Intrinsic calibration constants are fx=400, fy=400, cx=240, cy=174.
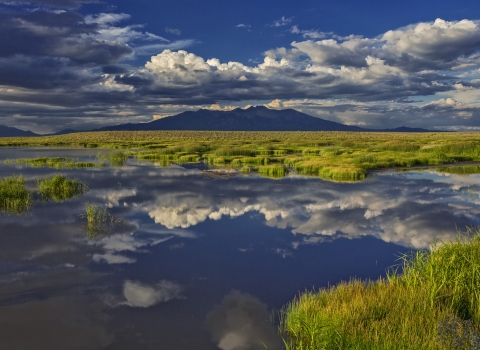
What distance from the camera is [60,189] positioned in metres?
30.3

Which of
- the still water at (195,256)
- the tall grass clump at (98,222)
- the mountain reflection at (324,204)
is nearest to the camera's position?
the still water at (195,256)

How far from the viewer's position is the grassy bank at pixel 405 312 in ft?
26.3

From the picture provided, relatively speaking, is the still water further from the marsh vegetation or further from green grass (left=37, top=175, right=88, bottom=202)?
green grass (left=37, top=175, right=88, bottom=202)

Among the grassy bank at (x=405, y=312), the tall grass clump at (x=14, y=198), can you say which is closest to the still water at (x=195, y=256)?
the tall grass clump at (x=14, y=198)

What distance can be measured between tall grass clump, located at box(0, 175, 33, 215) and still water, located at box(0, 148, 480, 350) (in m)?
1.17

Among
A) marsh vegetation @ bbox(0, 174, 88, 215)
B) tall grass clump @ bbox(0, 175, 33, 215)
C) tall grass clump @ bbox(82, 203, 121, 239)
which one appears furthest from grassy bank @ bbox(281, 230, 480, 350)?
Result: marsh vegetation @ bbox(0, 174, 88, 215)

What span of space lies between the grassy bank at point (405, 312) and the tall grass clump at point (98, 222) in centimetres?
1158

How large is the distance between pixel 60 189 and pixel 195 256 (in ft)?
59.7

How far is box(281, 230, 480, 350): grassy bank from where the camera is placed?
8.01m

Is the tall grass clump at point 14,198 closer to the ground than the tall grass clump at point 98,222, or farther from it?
farther from it

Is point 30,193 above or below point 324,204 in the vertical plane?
above

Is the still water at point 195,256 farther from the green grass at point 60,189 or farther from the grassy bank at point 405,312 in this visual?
the green grass at point 60,189

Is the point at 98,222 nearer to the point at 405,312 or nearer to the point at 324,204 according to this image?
the point at 324,204

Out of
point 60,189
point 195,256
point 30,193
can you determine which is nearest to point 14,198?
point 30,193
